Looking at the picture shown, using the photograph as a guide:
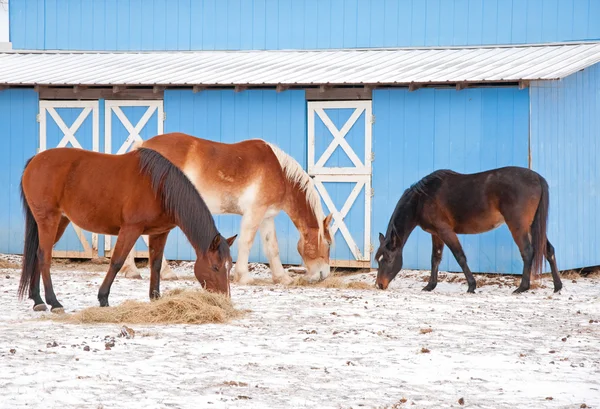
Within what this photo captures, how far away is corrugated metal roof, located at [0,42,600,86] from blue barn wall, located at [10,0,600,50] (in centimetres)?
20

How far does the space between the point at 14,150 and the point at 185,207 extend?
676 cm

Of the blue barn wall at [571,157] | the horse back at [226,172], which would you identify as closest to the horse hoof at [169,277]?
the horse back at [226,172]

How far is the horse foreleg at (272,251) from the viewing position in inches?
461

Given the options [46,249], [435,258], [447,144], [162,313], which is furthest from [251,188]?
[162,313]

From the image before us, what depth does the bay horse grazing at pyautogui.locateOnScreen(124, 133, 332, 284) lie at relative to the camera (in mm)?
11484

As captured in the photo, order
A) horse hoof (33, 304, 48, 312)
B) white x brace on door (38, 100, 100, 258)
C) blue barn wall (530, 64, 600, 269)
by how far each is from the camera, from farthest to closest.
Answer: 1. white x brace on door (38, 100, 100, 258)
2. blue barn wall (530, 64, 600, 269)
3. horse hoof (33, 304, 48, 312)

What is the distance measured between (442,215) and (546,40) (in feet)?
13.9

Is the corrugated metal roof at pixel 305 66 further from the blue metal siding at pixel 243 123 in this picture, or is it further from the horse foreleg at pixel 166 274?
the horse foreleg at pixel 166 274

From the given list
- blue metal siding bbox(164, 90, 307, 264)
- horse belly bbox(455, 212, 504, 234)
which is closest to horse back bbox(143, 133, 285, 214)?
blue metal siding bbox(164, 90, 307, 264)

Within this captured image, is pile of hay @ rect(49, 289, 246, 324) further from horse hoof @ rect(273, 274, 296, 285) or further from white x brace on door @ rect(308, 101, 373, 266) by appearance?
white x brace on door @ rect(308, 101, 373, 266)

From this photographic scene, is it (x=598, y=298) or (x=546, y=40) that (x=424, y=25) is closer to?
(x=546, y=40)

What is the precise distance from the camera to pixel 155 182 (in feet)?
28.4

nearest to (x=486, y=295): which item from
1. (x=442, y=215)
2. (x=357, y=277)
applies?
(x=442, y=215)

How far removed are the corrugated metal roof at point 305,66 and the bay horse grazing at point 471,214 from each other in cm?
133
